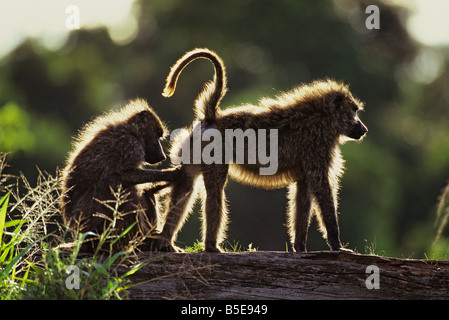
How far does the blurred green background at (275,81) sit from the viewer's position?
31.6 meters

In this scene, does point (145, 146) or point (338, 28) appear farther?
point (338, 28)

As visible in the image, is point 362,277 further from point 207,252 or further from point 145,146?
point 145,146

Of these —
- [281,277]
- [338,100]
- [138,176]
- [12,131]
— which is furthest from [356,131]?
[12,131]

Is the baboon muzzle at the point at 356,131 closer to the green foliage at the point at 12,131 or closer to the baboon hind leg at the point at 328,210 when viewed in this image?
the baboon hind leg at the point at 328,210

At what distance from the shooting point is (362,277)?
741 cm

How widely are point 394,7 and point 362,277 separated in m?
34.4

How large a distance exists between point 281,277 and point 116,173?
1909mm

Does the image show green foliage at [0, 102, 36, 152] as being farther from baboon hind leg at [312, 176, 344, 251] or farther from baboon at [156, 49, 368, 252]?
baboon hind leg at [312, 176, 344, 251]

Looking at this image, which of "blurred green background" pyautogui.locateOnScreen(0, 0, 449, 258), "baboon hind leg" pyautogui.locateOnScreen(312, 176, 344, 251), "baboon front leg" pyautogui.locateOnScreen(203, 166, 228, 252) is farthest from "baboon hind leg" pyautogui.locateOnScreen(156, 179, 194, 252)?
"blurred green background" pyautogui.locateOnScreen(0, 0, 449, 258)

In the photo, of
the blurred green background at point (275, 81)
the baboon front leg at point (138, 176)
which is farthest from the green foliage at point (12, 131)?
the baboon front leg at point (138, 176)

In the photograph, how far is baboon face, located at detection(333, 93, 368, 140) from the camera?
8828 mm
